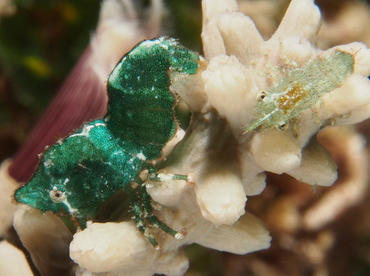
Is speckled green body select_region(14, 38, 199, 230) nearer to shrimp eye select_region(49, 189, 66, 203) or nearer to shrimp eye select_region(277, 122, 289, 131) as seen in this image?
shrimp eye select_region(49, 189, 66, 203)

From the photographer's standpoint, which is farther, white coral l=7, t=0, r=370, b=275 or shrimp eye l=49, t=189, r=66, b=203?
shrimp eye l=49, t=189, r=66, b=203

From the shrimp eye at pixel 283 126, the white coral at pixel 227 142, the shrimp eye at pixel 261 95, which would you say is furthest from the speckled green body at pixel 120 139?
the shrimp eye at pixel 283 126

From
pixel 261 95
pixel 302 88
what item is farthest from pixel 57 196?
pixel 302 88

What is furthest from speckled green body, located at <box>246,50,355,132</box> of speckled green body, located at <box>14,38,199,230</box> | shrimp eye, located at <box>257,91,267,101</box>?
speckled green body, located at <box>14,38,199,230</box>

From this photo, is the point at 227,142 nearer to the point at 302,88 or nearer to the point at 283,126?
the point at 283,126

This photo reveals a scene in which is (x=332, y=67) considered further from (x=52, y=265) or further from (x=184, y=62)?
(x=52, y=265)

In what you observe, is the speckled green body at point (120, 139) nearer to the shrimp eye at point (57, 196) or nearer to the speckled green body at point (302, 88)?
the shrimp eye at point (57, 196)
